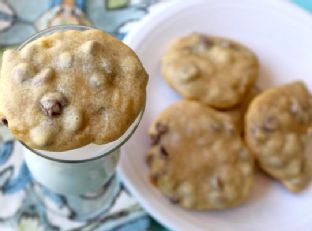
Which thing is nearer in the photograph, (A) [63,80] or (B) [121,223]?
(A) [63,80]

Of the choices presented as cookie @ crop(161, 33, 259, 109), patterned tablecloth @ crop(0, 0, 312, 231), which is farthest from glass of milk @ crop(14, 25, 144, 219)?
cookie @ crop(161, 33, 259, 109)

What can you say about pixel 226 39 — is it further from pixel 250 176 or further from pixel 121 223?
pixel 121 223

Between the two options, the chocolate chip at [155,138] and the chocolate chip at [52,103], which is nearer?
the chocolate chip at [52,103]

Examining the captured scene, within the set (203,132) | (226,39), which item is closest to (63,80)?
(203,132)

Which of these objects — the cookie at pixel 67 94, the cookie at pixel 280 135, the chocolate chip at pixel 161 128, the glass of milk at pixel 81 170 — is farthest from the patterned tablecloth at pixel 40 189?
the cookie at pixel 67 94

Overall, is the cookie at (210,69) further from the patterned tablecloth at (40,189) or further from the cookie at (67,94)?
the cookie at (67,94)

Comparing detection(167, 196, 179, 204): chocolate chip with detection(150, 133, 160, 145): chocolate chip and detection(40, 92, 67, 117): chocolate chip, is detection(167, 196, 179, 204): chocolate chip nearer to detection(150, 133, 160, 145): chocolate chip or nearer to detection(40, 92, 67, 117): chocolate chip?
detection(150, 133, 160, 145): chocolate chip
